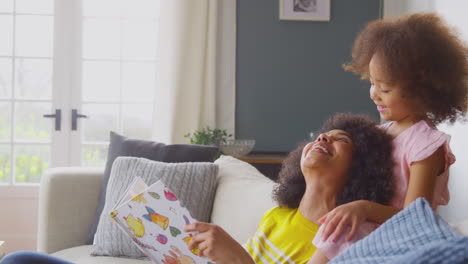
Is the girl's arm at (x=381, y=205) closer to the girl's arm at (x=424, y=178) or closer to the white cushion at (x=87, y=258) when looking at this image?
the girl's arm at (x=424, y=178)

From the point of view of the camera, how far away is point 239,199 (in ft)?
7.20

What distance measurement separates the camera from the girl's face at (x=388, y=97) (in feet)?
4.22

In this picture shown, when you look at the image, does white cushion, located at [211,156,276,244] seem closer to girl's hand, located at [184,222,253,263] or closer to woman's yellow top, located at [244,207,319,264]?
woman's yellow top, located at [244,207,319,264]

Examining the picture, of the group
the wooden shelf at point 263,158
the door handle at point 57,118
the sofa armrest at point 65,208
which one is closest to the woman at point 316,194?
the sofa armrest at point 65,208

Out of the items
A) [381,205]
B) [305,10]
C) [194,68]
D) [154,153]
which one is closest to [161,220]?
[381,205]

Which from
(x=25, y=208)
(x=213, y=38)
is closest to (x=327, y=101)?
(x=213, y=38)

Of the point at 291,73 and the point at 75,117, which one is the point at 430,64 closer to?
the point at 291,73

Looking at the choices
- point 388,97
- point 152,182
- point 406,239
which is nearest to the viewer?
point 406,239

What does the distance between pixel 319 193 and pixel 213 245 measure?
12.3 inches

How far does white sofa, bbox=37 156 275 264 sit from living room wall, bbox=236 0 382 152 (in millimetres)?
1568

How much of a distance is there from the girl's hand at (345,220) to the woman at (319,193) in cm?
2

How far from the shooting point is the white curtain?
399 cm

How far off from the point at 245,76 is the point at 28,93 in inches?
58.8

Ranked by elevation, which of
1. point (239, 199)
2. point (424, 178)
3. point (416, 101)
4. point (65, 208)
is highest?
point (416, 101)
